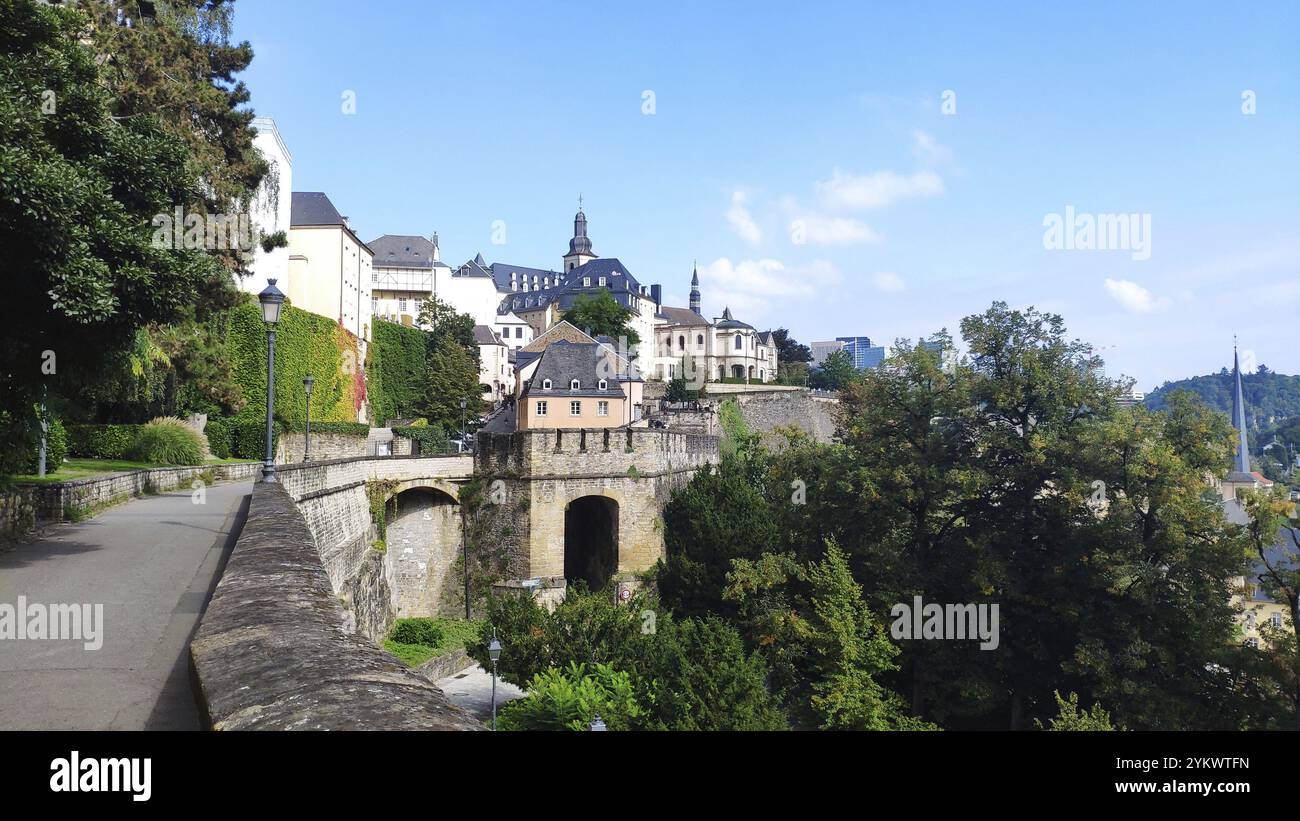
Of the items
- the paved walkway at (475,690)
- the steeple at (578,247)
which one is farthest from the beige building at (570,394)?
the steeple at (578,247)

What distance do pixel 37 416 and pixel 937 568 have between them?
2257 centimetres

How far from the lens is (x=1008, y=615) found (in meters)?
25.5

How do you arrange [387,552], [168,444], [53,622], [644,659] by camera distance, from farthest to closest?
1. [387,552]
2. [168,444]
3. [644,659]
4. [53,622]

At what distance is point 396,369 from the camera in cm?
5844

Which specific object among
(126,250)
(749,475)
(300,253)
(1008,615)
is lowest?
(1008,615)

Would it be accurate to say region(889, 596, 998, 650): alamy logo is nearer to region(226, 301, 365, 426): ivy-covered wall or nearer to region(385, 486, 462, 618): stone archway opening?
region(385, 486, 462, 618): stone archway opening

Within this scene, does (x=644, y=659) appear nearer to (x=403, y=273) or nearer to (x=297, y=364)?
(x=297, y=364)

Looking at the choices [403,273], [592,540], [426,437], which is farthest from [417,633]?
[403,273]

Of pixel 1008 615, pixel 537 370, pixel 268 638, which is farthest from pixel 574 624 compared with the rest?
pixel 537 370

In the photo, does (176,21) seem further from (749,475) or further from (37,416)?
(749,475)

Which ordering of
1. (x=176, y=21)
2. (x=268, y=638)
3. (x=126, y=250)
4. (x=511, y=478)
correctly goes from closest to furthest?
(x=268, y=638)
(x=126, y=250)
(x=176, y=21)
(x=511, y=478)

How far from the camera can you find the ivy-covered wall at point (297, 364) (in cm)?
3541
